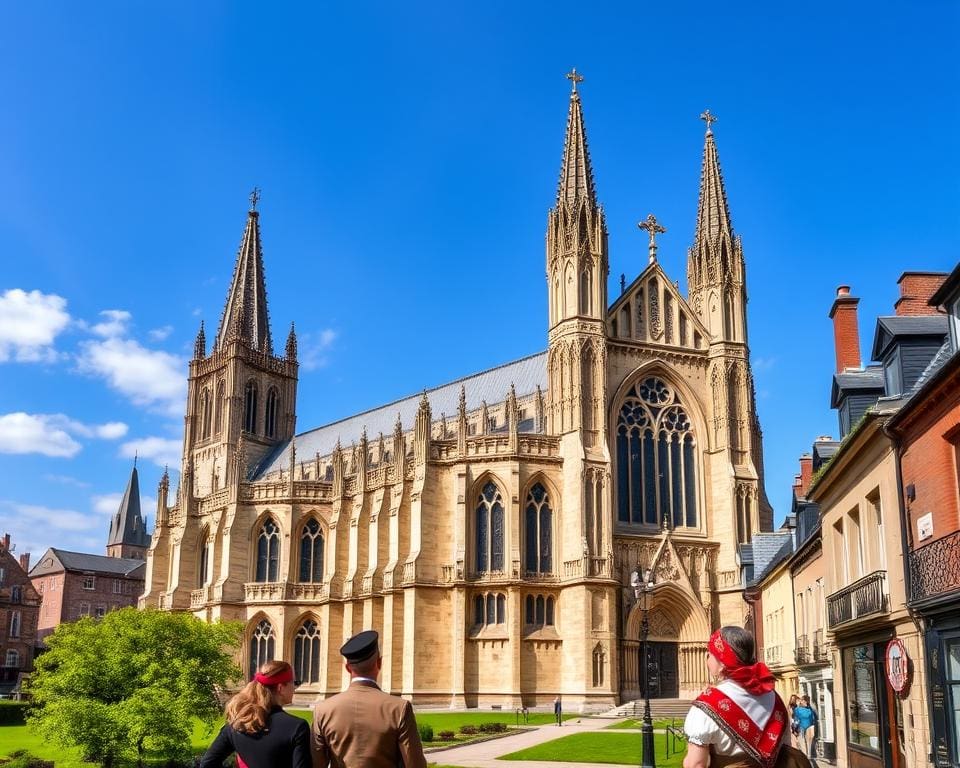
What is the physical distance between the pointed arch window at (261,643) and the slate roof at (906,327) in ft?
146

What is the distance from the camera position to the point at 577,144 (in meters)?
54.3

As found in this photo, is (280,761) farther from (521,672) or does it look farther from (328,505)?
(328,505)

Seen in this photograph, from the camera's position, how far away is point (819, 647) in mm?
28031

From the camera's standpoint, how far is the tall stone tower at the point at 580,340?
48438 mm

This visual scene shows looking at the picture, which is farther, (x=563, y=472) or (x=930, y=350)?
(x=563, y=472)

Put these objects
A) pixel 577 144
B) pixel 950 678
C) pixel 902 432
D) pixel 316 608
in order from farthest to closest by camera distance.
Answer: pixel 316 608
pixel 577 144
pixel 902 432
pixel 950 678

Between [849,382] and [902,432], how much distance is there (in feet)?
21.6

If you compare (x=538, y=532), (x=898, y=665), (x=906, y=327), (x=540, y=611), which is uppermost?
(x=906, y=327)

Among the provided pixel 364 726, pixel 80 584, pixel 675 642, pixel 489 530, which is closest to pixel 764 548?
pixel 675 642

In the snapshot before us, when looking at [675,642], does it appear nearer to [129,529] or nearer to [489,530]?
[489,530]

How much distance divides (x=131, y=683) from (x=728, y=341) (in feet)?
116

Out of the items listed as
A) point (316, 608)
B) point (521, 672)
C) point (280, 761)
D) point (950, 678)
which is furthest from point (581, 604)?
point (280, 761)

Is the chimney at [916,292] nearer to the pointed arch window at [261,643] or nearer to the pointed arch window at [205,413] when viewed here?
the pointed arch window at [261,643]

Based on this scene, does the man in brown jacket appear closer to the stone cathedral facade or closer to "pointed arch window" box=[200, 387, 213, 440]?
the stone cathedral facade
